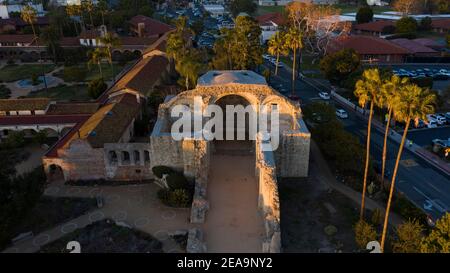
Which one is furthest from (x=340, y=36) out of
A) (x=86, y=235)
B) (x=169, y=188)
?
(x=86, y=235)

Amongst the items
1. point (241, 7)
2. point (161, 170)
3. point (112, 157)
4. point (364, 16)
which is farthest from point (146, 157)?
point (241, 7)

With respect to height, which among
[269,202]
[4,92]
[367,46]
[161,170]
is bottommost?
[161,170]

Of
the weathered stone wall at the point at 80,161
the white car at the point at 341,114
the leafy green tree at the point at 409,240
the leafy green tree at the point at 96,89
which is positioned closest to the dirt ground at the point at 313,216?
the leafy green tree at the point at 409,240

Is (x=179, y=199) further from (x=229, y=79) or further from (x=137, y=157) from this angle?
→ (x=229, y=79)

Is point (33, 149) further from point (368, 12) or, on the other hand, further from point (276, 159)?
point (368, 12)

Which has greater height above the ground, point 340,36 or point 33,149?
point 340,36

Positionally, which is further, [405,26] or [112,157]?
[405,26]

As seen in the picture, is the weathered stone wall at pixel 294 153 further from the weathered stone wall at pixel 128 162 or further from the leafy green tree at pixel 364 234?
the weathered stone wall at pixel 128 162
